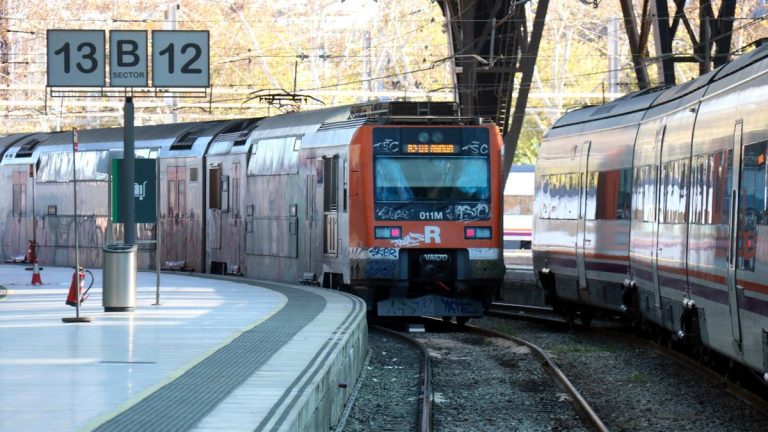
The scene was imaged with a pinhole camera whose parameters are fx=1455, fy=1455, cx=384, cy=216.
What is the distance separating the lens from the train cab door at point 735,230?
12.2 m

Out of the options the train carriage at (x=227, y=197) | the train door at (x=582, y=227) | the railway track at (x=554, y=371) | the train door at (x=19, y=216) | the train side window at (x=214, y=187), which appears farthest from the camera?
the train door at (x=19, y=216)

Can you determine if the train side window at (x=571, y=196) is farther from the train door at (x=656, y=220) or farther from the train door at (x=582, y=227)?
the train door at (x=656, y=220)

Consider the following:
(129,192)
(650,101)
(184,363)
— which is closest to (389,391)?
(184,363)

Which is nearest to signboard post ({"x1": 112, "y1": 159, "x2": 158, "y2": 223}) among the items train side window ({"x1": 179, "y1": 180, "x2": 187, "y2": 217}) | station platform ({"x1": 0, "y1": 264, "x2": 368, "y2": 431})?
station platform ({"x1": 0, "y1": 264, "x2": 368, "y2": 431})

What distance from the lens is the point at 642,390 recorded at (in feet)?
51.7

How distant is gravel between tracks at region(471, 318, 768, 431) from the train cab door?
0.99m

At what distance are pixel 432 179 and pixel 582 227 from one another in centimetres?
247

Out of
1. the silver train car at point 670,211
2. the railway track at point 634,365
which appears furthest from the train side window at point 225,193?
the silver train car at point 670,211

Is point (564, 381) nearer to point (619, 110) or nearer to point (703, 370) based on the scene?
point (703, 370)

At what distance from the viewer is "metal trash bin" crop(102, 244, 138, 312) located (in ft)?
63.5

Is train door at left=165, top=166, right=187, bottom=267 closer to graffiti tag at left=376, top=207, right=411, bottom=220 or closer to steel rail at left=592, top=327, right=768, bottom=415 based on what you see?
graffiti tag at left=376, top=207, right=411, bottom=220

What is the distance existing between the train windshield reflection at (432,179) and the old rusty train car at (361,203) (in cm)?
2

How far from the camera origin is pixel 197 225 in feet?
105

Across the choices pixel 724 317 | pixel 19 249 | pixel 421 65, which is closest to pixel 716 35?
pixel 724 317
